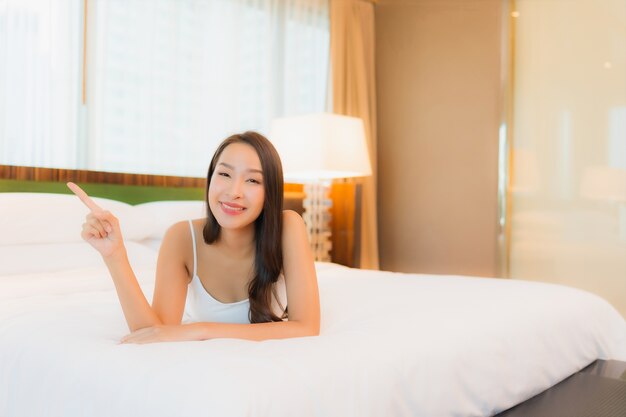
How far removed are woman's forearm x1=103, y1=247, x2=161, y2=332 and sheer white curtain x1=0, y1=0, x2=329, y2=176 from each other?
1.80 m

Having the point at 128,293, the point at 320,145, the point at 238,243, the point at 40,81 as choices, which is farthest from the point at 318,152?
the point at 128,293

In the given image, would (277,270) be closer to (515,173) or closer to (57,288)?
(57,288)

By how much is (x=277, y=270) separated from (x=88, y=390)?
1.91ft

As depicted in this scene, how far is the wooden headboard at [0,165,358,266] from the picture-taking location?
2.77 m

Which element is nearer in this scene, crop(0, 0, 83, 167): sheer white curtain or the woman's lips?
the woman's lips

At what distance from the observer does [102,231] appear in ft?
4.12

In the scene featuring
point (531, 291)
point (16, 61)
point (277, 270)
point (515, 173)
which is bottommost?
point (531, 291)

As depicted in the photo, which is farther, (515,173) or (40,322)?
(515,173)

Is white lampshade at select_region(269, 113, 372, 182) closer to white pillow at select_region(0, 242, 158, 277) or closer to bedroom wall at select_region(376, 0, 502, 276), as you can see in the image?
bedroom wall at select_region(376, 0, 502, 276)

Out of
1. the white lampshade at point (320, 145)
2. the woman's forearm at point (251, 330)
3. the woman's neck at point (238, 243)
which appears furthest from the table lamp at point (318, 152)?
the woman's forearm at point (251, 330)

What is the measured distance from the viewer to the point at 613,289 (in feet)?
11.6

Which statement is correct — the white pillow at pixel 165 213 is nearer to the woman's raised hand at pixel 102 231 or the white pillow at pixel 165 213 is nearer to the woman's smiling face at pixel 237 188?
the woman's smiling face at pixel 237 188

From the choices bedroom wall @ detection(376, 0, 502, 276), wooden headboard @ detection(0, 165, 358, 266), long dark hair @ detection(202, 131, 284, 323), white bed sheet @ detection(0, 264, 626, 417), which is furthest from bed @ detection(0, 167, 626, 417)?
bedroom wall @ detection(376, 0, 502, 276)

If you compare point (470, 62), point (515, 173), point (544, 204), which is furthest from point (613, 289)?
point (470, 62)
